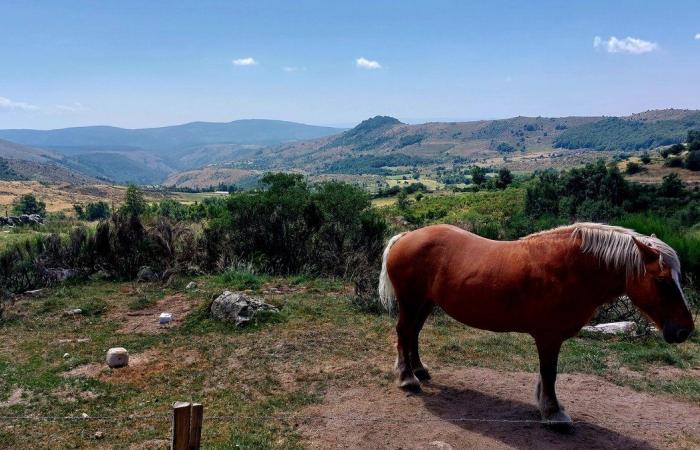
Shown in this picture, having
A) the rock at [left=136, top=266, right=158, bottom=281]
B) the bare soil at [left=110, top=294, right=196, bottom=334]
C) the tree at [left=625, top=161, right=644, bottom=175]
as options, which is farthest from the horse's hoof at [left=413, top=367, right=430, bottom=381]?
the tree at [left=625, top=161, right=644, bottom=175]

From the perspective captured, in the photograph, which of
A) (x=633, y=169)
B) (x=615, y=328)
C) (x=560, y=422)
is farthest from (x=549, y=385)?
(x=633, y=169)

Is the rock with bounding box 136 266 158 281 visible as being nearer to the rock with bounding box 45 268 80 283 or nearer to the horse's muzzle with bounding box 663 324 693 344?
the rock with bounding box 45 268 80 283

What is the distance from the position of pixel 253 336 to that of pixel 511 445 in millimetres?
5002

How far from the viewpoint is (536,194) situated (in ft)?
122

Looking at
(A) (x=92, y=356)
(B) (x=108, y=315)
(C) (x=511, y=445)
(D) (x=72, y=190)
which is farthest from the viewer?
(D) (x=72, y=190)

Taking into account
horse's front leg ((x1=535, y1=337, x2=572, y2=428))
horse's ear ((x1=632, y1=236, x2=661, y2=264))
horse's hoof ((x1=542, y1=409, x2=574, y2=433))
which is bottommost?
horse's hoof ((x1=542, y1=409, x2=574, y2=433))

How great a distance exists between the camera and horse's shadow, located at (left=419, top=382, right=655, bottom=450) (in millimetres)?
5176

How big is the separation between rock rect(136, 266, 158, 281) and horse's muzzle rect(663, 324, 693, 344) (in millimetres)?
12214

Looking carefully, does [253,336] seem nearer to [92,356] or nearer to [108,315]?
[92,356]

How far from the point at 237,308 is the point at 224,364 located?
202 centimetres

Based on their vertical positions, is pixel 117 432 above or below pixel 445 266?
below

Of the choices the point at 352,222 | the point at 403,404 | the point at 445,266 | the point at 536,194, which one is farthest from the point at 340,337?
the point at 536,194

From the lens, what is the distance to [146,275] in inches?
549

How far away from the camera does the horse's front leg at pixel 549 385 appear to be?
5.38 metres
